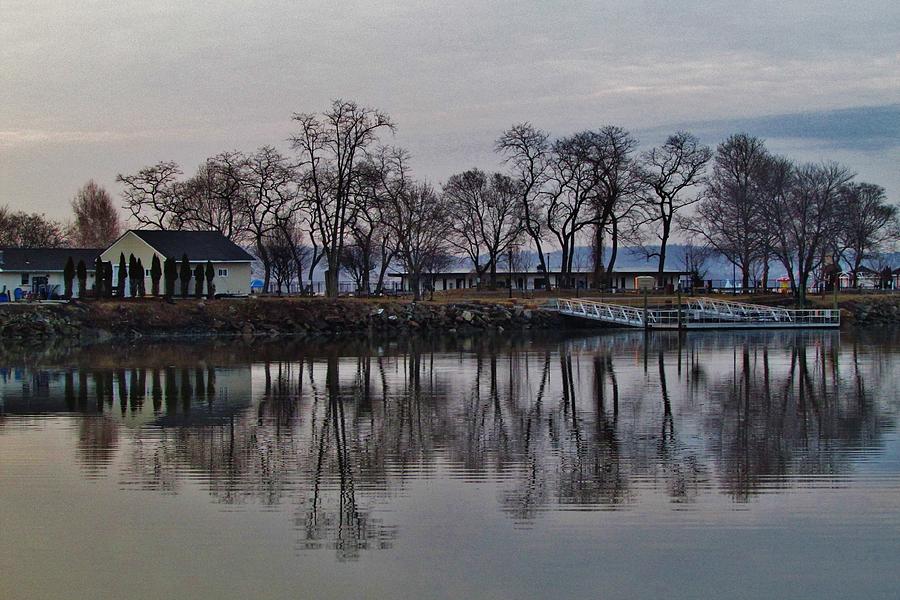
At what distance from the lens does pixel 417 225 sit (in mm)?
83688

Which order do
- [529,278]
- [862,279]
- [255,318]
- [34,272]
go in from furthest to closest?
[529,278], [862,279], [34,272], [255,318]

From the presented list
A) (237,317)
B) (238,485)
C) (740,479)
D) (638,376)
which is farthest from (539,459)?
(237,317)

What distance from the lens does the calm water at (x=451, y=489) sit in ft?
38.1

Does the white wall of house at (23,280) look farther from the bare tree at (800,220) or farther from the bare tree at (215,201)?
the bare tree at (800,220)

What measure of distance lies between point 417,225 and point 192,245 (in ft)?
62.8

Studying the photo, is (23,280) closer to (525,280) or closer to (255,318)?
(255,318)

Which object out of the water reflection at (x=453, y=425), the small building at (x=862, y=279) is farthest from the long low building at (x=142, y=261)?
the small building at (x=862, y=279)

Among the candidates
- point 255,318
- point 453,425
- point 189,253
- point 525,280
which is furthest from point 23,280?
point 453,425

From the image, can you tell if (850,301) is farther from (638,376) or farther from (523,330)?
(638,376)

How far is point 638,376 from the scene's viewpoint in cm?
3397

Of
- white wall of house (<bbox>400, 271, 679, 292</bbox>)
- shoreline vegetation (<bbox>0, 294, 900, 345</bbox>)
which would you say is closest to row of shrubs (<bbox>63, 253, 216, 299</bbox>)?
shoreline vegetation (<bbox>0, 294, 900, 345</bbox>)

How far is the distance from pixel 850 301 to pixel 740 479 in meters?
67.5

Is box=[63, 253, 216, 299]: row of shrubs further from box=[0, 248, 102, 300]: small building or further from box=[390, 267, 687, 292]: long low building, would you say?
box=[390, 267, 687, 292]: long low building

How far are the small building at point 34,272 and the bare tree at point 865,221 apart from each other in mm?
58420
